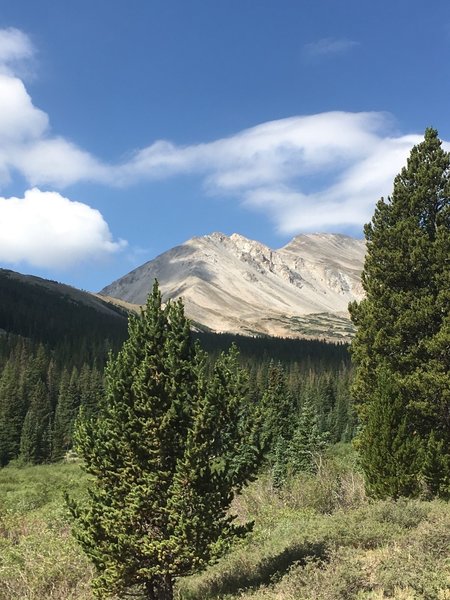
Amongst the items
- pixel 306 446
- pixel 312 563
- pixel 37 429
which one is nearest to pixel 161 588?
pixel 312 563

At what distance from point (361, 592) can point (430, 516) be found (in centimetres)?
755

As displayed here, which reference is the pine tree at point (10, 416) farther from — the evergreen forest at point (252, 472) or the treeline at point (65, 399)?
the evergreen forest at point (252, 472)

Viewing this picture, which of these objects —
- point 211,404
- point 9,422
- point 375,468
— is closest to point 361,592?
point 211,404

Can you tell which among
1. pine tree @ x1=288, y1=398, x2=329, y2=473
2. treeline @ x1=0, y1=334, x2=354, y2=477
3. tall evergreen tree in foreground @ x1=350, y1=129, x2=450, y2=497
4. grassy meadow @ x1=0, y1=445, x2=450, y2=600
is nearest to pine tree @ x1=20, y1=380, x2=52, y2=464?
treeline @ x1=0, y1=334, x2=354, y2=477

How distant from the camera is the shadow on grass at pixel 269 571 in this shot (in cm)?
1541

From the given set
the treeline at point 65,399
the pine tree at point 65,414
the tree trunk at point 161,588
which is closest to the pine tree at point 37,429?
the treeline at point 65,399

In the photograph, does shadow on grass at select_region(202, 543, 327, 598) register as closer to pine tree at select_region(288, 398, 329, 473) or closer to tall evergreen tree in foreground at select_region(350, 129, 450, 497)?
tall evergreen tree in foreground at select_region(350, 129, 450, 497)

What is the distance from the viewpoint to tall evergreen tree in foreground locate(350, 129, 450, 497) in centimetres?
2111

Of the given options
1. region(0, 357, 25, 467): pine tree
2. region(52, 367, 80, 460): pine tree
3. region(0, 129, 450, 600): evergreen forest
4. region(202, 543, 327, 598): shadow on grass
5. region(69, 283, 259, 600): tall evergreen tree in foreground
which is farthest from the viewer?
region(52, 367, 80, 460): pine tree

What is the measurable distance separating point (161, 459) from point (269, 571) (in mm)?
5981

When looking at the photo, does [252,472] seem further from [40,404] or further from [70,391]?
[70,391]

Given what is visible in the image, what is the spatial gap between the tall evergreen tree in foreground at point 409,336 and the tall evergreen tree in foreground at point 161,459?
9.06 meters

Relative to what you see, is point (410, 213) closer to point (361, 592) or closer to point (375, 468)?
point (375, 468)

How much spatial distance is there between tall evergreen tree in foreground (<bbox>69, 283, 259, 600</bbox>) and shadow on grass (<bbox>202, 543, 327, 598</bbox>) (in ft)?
7.53
